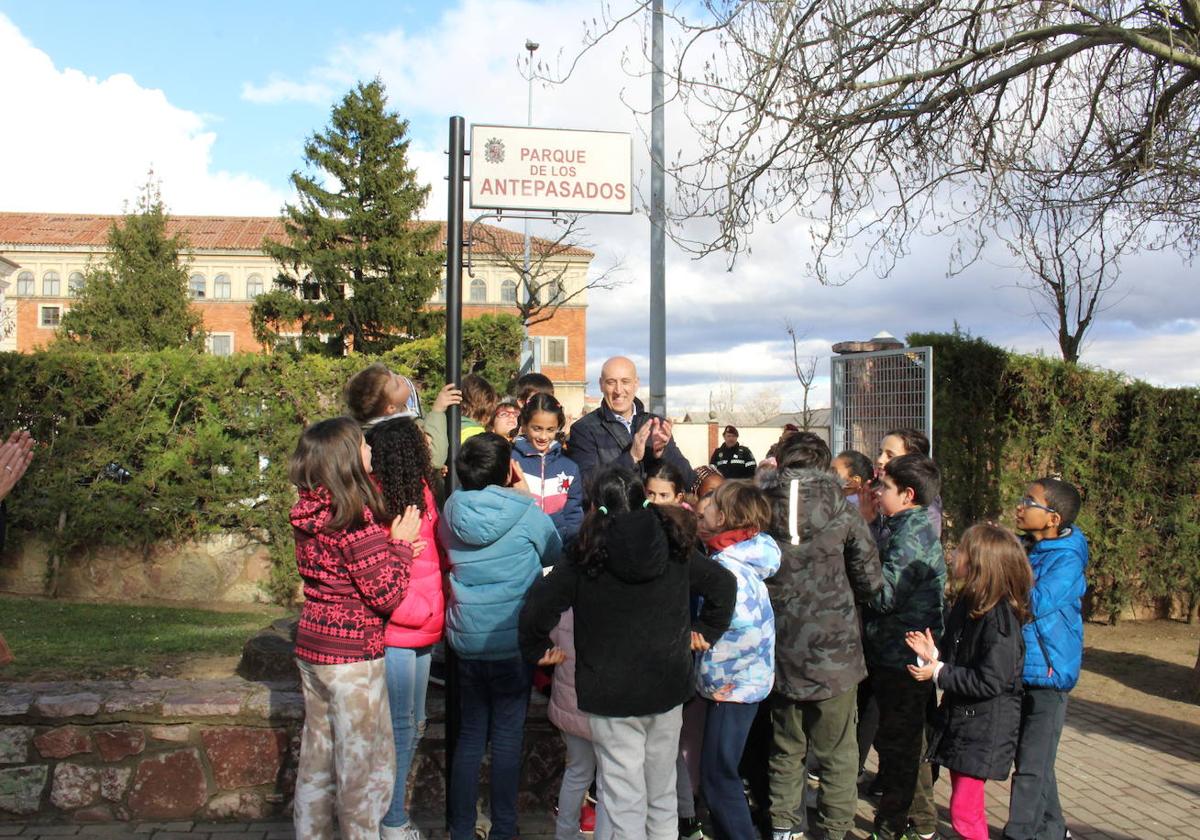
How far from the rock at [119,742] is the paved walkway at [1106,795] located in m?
0.31

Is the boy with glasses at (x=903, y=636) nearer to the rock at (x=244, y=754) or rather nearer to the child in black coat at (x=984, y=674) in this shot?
the child in black coat at (x=984, y=674)

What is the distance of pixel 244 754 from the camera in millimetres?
4156

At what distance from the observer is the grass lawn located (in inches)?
222

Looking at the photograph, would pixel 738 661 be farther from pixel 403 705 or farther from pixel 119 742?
pixel 119 742

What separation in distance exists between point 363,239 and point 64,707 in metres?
31.9

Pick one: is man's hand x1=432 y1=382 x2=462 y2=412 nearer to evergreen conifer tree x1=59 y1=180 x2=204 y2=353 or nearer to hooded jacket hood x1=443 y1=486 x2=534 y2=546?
hooded jacket hood x1=443 y1=486 x2=534 y2=546

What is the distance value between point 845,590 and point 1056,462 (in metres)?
7.04

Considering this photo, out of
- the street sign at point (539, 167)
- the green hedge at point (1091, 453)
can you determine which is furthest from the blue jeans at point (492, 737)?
the green hedge at point (1091, 453)

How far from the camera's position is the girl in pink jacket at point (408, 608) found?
3.67 m

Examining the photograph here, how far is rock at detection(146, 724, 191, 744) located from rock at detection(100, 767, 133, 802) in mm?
193

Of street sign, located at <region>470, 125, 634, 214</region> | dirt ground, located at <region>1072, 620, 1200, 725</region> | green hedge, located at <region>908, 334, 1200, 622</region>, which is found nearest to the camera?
street sign, located at <region>470, 125, 634, 214</region>

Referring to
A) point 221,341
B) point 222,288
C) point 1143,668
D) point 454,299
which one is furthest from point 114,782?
point 221,341

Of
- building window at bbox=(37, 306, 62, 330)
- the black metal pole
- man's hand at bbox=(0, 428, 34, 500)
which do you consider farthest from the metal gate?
building window at bbox=(37, 306, 62, 330)

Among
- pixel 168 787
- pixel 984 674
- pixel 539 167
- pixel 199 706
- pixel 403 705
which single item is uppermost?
→ pixel 539 167
